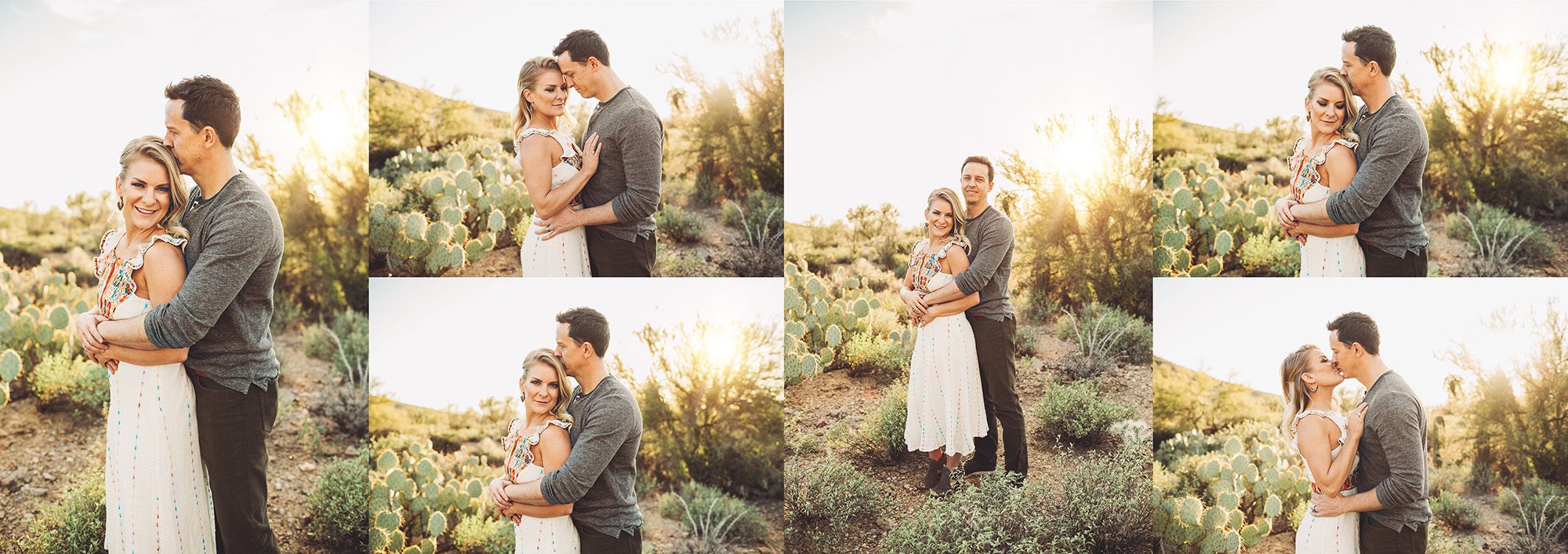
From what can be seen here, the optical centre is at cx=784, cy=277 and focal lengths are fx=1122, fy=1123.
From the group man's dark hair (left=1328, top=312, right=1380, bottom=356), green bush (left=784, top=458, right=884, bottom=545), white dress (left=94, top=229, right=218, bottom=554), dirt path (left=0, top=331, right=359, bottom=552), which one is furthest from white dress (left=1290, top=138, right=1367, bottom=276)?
white dress (left=94, top=229, right=218, bottom=554)

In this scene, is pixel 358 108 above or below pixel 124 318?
above

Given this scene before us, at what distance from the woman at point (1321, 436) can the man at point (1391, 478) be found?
4cm

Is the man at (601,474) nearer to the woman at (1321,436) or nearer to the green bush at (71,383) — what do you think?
the green bush at (71,383)

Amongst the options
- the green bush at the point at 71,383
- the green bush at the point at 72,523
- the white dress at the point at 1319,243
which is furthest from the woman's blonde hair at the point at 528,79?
the white dress at the point at 1319,243

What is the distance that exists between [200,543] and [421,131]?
2.10 meters

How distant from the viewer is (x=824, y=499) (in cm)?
544

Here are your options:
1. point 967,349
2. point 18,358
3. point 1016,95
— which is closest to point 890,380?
point 967,349

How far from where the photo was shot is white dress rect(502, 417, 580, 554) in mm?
4832

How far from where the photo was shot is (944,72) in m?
5.43

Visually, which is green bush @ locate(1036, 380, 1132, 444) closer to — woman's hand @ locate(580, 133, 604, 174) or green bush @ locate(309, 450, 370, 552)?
woman's hand @ locate(580, 133, 604, 174)

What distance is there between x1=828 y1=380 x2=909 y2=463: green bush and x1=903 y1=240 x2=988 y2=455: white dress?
8 centimetres

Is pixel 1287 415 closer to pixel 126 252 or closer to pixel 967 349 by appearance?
pixel 967 349

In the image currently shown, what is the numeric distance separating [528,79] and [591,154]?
501mm

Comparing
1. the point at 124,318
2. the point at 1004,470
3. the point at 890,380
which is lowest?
the point at 1004,470
